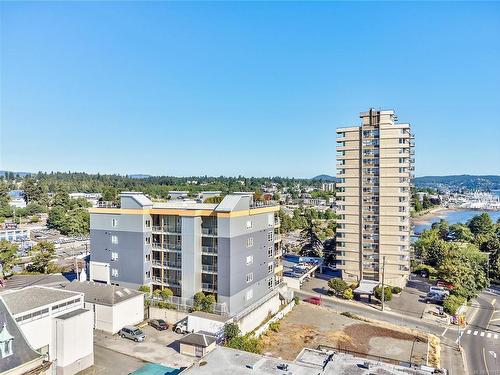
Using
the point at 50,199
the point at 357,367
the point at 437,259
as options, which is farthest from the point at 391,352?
the point at 50,199

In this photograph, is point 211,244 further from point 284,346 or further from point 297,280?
point 297,280

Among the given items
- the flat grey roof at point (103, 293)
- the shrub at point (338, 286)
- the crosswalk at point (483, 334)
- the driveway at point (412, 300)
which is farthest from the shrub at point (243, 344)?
the crosswalk at point (483, 334)

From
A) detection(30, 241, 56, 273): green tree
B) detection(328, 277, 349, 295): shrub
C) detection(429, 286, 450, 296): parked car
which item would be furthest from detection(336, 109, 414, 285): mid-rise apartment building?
detection(30, 241, 56, 273): green tree

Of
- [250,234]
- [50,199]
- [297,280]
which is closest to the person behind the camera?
[250,234]

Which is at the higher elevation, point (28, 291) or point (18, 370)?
point (28, 291)

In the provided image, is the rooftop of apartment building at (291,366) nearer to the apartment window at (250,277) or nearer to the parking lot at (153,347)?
the parking lot at (153,347)

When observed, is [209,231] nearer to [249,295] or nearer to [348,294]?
[249,295]

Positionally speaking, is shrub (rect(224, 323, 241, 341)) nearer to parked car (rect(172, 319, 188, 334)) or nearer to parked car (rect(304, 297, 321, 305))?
parked car (rect(172, 319, 188, 334))

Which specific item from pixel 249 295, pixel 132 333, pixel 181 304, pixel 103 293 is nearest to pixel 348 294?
pixel 249 295
